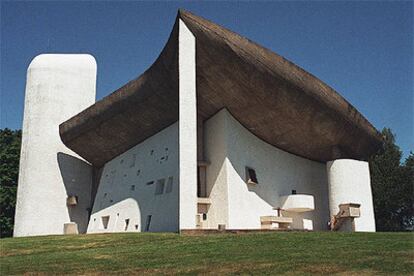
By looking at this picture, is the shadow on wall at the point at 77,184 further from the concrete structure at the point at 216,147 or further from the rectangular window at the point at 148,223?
the rectangular window at the point at 148,223

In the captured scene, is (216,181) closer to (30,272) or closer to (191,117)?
(191,117)

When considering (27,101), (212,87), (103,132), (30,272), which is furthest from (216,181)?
(27,101)

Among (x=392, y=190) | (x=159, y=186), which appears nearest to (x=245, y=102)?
(x=159, y=186)

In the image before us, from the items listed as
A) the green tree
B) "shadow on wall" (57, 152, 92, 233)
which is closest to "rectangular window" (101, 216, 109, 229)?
"shadow on wall" (57, 152, 92, 233)

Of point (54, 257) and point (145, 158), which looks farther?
point (145, 158)

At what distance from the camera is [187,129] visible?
1819 centimetres

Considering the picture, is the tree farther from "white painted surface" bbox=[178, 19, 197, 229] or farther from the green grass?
the green grass

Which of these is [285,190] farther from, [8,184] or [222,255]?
[8,184]

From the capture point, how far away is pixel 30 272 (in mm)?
10172

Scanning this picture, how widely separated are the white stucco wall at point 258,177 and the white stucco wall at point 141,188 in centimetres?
201

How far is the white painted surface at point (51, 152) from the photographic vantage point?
29125mm

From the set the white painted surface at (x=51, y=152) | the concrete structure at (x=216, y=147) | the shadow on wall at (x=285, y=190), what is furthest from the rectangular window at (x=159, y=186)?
the white painted surface at (x=51, y=152)

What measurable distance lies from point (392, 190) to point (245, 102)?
13.6m

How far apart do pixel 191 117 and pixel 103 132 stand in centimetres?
1056
